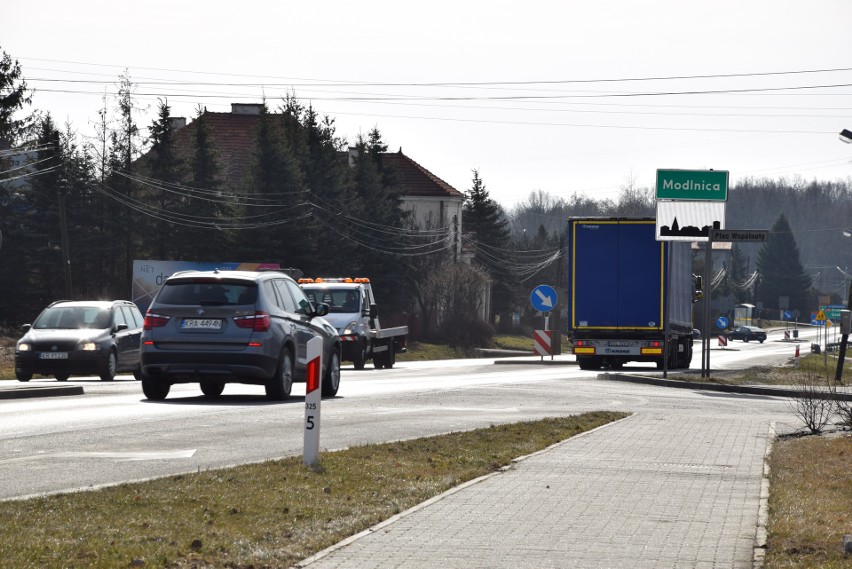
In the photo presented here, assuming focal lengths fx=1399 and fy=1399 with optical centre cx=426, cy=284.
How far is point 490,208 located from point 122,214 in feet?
140

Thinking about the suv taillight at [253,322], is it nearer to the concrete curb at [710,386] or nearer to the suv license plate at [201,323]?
the suv license plate at [201,323]

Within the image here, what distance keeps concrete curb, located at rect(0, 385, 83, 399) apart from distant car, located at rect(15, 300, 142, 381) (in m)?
4.96

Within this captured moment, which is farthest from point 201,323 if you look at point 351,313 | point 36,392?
point 351,313

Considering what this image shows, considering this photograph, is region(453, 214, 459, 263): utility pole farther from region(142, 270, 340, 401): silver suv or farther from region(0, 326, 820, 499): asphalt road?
region(142, 270, 340, 401): silver suv

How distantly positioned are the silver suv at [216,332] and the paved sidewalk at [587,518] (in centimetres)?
654

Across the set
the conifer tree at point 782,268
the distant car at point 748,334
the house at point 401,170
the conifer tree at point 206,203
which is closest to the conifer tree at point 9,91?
the conifer tree at point 206,203

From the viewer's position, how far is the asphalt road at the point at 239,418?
11461mm

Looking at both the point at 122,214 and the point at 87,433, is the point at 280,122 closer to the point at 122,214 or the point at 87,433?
the point at 122,214

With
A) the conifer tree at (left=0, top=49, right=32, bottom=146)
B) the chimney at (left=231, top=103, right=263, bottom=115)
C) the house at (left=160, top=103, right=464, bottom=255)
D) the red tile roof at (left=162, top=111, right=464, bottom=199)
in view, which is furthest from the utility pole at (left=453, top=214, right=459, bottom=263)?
the conifer tree at (left=0, top=49, right=32, bottom=146)

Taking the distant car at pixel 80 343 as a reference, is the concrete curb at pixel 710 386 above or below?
below

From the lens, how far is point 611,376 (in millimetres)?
31516

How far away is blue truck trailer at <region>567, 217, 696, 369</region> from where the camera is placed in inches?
1336

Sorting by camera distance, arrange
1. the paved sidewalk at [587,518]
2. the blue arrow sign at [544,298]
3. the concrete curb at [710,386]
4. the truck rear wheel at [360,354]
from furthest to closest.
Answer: the blue arrow sign at [544,298]
the truck rear wheel at [360,354]
the concrete curb at [710,386]
the paved sidewalk at [587,518]

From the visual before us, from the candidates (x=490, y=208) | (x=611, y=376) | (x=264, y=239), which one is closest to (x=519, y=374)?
(x=611, y=376)
